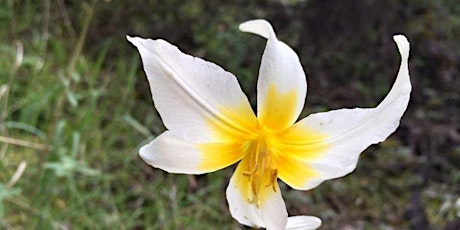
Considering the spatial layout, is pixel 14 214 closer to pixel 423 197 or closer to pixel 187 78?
pixel 423 197

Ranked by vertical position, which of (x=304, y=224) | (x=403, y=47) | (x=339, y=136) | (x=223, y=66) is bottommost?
(x=223, y=66)

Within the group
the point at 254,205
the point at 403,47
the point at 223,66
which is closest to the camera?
the point at 403,47

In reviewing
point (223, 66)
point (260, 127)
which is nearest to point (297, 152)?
point (260, 127)

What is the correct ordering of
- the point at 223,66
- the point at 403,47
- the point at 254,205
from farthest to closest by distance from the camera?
the point at 223,66
the point at 254,205
the point at 403,47

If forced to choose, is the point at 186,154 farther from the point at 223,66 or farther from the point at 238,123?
the point at 223,66

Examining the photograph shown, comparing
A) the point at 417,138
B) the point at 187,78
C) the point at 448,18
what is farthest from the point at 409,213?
the point at 448,18

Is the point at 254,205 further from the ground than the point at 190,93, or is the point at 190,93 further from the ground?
the point at 190,93

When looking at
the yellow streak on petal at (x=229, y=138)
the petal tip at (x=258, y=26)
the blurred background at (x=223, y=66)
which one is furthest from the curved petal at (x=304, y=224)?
the blurred background at (x=223, y=66)

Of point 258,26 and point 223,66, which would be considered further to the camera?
point 223,66
